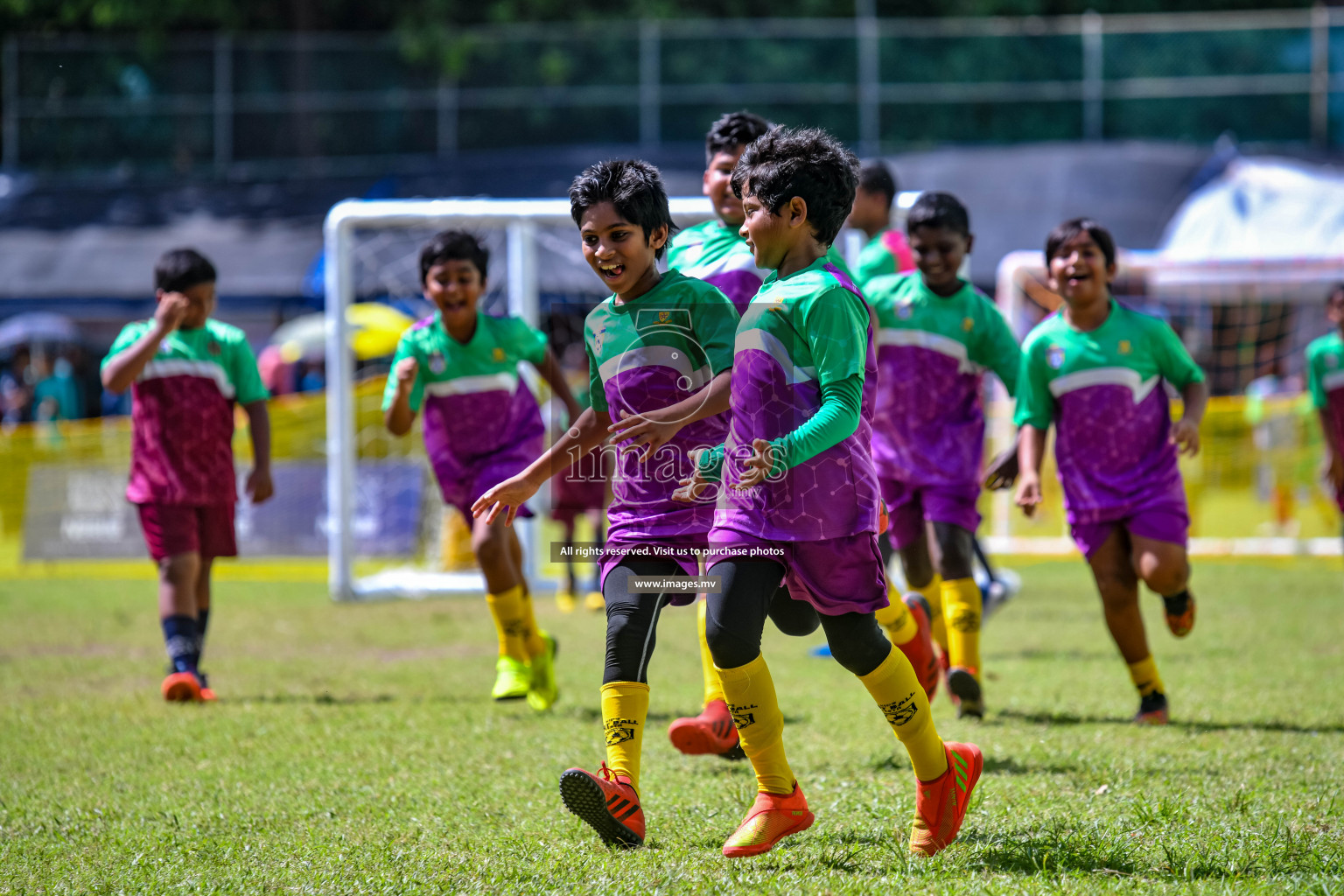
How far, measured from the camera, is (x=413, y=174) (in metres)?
21.9

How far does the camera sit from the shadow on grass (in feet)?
16.5

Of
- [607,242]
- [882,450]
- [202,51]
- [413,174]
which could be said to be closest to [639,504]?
[607,242]

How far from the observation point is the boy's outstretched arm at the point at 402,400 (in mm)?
5523

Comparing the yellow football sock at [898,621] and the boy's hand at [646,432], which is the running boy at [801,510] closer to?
the boy's hand at [646,432]

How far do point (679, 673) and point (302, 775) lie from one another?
249 cm

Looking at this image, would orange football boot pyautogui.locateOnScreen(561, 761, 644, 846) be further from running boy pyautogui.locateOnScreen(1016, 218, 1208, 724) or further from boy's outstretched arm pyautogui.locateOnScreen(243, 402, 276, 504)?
boy's outstretched arm pyautogui.locateOnScreen(243, 402, 276, 504)

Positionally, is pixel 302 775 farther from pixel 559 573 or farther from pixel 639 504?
pixel 559 573

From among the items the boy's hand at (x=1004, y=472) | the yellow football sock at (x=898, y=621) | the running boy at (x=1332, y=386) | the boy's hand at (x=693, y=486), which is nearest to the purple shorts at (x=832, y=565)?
the boy's hand at (x=693, y=486)

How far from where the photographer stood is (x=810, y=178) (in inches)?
136

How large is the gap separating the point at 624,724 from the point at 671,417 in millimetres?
809

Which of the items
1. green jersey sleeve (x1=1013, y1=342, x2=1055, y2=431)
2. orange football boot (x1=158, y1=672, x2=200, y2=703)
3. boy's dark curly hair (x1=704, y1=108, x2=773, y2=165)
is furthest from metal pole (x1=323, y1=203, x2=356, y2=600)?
green jersey sleeve (x1=1013, y1=342, x2=1055, y2=431)

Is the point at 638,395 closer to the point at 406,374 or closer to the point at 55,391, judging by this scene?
the point at 406,374

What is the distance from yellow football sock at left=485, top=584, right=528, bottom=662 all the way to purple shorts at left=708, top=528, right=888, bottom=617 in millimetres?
A: 2402

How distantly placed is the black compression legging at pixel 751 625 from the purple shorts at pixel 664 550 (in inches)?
13.5
